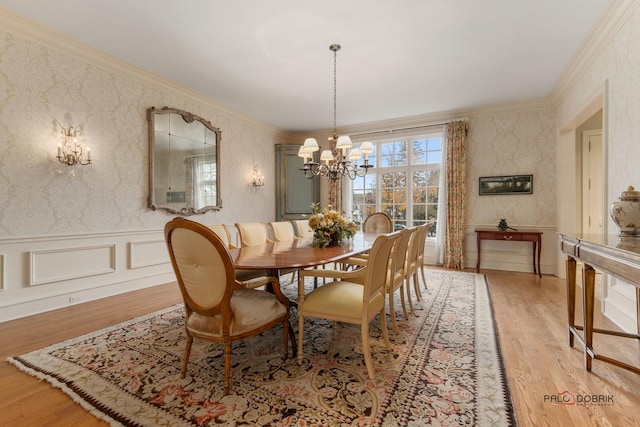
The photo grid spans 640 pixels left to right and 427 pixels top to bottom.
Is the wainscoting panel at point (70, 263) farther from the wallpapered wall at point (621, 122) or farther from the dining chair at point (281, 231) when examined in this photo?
the wallpapered wall at point (621, 122)

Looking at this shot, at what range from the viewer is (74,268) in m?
3.20

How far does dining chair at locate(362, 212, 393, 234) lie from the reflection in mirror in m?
2.50

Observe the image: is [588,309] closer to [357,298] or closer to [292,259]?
[357,298]

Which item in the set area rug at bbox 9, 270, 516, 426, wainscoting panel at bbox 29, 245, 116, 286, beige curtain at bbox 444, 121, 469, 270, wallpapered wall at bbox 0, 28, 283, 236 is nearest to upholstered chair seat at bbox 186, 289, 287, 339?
area rug at bbox 9, 270, 516, 426

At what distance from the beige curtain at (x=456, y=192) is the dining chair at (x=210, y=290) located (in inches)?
168

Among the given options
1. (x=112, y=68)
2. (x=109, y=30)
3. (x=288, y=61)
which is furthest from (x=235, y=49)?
(x=112, y=68)

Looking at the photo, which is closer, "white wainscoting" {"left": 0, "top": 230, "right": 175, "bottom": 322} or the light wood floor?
the light wood floor

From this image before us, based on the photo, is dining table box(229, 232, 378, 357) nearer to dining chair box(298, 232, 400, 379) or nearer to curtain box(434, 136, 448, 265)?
dining chair box(298, 232, 400, 379)

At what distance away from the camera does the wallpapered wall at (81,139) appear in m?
2.76

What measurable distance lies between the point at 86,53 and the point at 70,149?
110 cm

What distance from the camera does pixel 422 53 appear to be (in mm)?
3287

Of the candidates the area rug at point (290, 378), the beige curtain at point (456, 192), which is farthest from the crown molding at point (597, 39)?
the area rug at point (290, 378)

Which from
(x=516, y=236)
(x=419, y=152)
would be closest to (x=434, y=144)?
(x=419, y=152)

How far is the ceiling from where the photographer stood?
8.40ft
